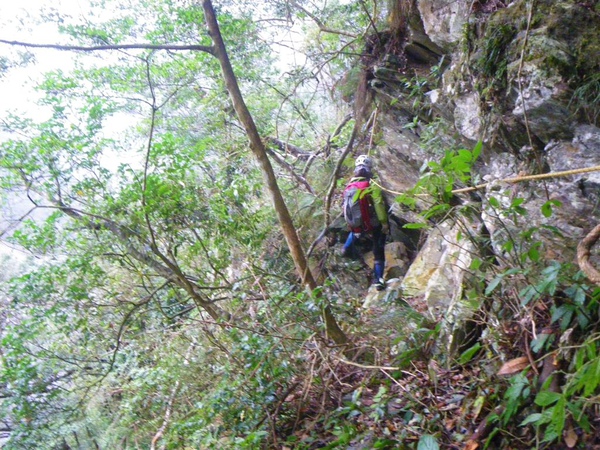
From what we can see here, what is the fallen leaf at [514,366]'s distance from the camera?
313 centimetres

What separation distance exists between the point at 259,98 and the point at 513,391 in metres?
7.34

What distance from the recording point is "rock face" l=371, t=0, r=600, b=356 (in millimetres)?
3775

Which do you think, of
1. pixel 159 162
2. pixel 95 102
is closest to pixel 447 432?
pixel 159 162

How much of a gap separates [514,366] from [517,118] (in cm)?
221

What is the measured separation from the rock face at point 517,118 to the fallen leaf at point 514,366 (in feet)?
2.31

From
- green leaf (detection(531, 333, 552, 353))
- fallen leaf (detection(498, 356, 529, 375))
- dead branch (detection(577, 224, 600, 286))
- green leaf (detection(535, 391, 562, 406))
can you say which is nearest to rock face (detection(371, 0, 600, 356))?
dead branch (detection(577, 224, 600, 286))

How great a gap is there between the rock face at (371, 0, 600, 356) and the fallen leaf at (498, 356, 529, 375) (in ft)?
2.31

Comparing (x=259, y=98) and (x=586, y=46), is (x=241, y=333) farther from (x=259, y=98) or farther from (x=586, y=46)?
(x=259, y=98)

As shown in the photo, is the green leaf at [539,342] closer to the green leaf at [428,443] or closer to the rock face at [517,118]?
the rock face at [517,118]

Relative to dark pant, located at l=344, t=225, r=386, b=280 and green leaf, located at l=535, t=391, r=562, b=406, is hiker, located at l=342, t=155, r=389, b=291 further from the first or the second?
green leaf, located at l=535, t=391, r=562, b=406

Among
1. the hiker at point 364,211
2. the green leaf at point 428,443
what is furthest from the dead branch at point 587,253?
the hiker at point 364,211

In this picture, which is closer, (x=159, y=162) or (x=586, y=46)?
(x=586, y=46)

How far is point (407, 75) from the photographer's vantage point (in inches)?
271

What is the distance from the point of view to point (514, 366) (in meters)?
3.15
